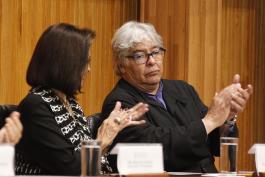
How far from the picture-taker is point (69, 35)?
10.6 ft

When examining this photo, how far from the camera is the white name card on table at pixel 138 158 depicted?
8.13ft

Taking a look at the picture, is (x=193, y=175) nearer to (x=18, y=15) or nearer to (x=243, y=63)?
(x=18, y=15)

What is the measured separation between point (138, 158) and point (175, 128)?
970 millimetres

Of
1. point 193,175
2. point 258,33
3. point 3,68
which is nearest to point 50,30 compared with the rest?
point 193,175

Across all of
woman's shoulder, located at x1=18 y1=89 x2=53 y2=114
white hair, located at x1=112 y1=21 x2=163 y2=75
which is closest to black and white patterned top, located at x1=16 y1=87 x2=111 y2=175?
woman's shoulder, located at x1=18 y1=89 x2=53 y2=114

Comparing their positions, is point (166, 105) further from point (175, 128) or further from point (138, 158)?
point (138, 158)

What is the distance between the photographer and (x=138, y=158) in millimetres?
2508

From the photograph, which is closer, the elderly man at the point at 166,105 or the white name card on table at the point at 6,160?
the white name card on table at the point at 6,160

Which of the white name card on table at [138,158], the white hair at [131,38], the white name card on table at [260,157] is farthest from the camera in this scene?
the white hair at [131,38]

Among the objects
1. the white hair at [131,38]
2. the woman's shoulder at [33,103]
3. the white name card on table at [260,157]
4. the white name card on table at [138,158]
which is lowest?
the white name card on table at [260,157]

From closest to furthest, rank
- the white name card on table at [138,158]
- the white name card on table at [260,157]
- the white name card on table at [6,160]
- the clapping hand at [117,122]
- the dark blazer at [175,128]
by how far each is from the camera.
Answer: the white name card on table at [6,160] < the white name card on table at [138,158] < the white name card on table at [260,157] < the clapping hand at [117,122] < the dark blazer at [175,128]

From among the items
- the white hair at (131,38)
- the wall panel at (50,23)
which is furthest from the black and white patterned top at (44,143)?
the wall panel at (50,23)

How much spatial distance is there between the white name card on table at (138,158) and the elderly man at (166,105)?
0.82 meters

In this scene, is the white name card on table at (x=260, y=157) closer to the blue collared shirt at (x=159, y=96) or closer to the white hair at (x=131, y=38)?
the blue collared shirt at (x=159, y=96)
